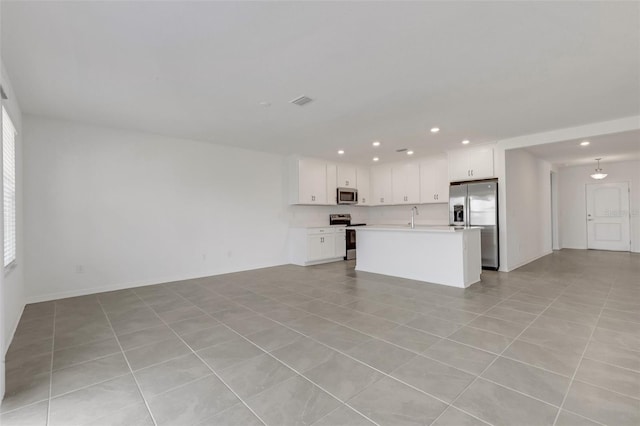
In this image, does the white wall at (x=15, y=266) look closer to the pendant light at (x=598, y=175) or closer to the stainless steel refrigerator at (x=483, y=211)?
the stainless steel refrigerator at (x=483, y=211)

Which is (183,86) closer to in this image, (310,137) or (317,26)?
(317,26)

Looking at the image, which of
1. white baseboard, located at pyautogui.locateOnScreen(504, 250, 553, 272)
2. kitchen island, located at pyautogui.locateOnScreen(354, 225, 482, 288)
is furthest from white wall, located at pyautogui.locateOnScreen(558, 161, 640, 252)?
kitchen island, located at pyautogui.locateOnScreen(354, 225, 482, 288)

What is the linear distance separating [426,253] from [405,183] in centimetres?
316

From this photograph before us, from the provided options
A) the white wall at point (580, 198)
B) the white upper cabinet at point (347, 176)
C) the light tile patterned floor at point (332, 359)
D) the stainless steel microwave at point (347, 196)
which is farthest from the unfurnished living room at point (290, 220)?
the white wall at point (580, 198)

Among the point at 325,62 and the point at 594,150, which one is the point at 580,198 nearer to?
the point at 594,150

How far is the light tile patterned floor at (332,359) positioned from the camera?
1735 millimetres

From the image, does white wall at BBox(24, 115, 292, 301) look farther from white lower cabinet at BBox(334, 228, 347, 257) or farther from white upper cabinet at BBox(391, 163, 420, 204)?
white upper cabinet at BBox(391, 163, 420, 204)

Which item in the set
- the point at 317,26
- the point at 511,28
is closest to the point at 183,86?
the point at 317,26

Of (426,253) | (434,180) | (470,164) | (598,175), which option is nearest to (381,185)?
(434,180)

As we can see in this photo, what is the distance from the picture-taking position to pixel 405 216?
321 inches

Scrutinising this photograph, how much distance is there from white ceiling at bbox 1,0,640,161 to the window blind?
19.0 inches

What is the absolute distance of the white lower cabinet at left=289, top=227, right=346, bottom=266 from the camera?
262 inches

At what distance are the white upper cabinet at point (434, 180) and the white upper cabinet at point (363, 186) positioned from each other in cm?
165

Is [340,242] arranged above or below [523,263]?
above
